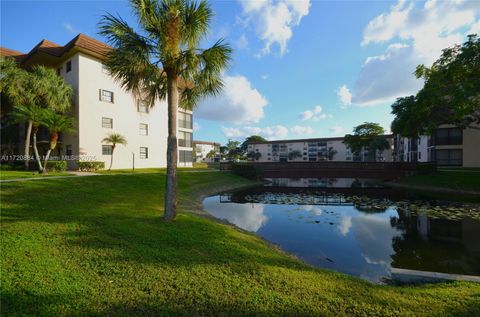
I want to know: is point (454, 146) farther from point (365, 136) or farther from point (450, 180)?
point (365, 136)

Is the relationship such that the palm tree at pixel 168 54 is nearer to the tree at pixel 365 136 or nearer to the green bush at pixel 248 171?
the green bush at pixel 248 171

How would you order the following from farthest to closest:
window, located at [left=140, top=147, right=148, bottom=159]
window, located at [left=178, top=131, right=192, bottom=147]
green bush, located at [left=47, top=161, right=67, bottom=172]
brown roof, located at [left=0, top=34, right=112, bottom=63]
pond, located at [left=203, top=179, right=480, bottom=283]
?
window, located at [left=178, top=131, right=192, bottom=147] → window, located at [left=140, top=147, right=148, bottom=159] → brown roof, located at [left=0, top=34, right=112, bottom=63] → green bush, located at [left=47, top=161, right=67, bottom=172] → pond, located at [left=203, top=179, right=480, bottom=283]

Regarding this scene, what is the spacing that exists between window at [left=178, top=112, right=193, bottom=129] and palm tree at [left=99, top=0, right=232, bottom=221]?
96.6 ft

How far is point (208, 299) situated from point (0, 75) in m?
28.4

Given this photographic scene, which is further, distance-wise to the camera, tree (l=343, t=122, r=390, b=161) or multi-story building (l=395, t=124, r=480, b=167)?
tree (l=343, t=122, r=390, b=161)

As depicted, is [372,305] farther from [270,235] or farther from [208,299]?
[270,235]

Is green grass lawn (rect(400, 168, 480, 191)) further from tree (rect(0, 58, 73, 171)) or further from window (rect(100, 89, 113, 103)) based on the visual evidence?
tree (rect(0, 58, 73, 171))

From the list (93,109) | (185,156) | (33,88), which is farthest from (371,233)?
(185,156)

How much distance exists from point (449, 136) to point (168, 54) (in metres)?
43.9

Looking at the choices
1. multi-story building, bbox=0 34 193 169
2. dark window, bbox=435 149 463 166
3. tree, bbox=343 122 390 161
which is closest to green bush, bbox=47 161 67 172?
multi-story building, bbox=0 34 193 169

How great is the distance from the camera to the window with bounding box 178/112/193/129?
37.2 meters

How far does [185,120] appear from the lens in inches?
1506

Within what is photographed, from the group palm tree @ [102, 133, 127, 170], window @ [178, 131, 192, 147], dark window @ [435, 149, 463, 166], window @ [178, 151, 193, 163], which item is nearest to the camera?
palm tree @ [102, 133, 127, 170]

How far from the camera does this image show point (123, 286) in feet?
13.6
